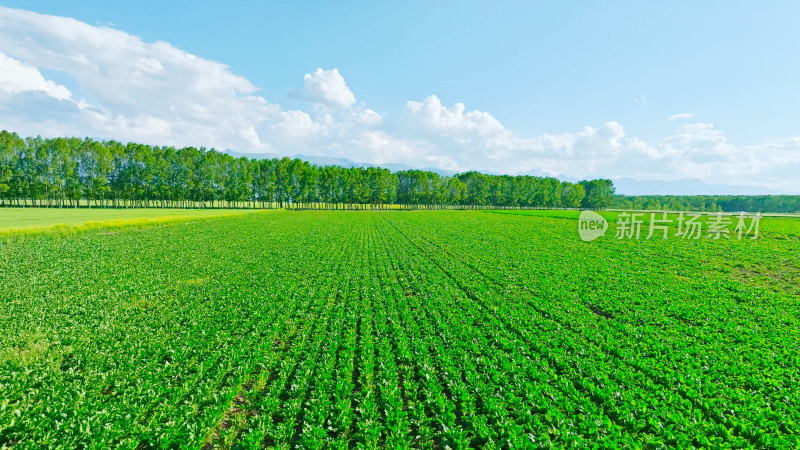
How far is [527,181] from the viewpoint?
169 metres

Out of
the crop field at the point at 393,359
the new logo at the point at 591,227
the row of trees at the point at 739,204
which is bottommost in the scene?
the crop field at the point at 393,359

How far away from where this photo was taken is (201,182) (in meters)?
115

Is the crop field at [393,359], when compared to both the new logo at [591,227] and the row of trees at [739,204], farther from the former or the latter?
the row of trees at [739,204]

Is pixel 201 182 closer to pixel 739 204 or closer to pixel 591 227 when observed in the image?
pixel 591 227

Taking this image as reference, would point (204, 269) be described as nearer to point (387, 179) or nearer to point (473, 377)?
point (473, 377)

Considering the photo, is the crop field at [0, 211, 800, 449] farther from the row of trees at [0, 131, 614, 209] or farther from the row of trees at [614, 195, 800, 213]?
the row of trees at [614, 195, 800, 213]

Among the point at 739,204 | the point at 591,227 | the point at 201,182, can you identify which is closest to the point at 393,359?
the point at 591,227

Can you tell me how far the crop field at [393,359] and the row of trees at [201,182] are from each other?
104m

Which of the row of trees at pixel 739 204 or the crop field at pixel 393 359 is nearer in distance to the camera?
the crop field at pixel 393 359

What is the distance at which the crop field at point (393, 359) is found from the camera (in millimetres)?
7141

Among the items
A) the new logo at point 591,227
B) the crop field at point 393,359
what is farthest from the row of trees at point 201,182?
the crop field at point 393,359

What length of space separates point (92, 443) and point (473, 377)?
8.30 meters

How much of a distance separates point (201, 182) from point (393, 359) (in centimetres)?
12608

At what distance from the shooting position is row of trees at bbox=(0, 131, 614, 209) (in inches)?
3688
